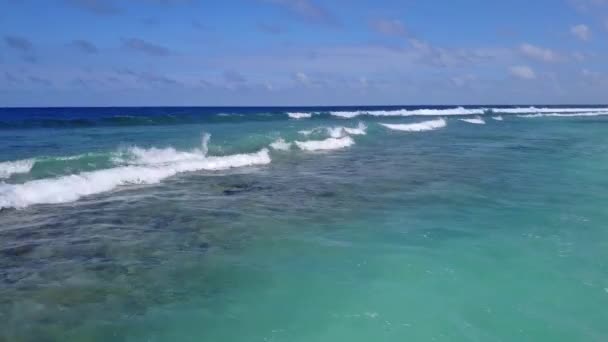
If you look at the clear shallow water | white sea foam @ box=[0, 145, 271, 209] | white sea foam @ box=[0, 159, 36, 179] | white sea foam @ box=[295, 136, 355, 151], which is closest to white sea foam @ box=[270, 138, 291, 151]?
white sea foam @ box=[295, 136, 355, 151]

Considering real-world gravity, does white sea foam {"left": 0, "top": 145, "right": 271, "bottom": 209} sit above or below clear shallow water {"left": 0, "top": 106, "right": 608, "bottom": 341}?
above

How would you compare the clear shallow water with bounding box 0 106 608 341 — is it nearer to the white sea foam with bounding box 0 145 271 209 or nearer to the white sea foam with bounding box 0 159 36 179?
the white sea foam with bounding box 0 145 271 209

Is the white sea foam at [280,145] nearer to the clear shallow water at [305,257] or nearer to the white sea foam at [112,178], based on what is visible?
the white sea foam at [112,178]

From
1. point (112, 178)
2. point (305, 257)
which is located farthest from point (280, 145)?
point (305, 257)

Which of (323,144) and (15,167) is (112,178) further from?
(323,144)

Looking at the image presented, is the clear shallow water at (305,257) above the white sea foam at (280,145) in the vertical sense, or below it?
below

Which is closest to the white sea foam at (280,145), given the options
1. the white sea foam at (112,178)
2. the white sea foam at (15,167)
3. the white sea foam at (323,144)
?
the white sea foam at (323,144)
